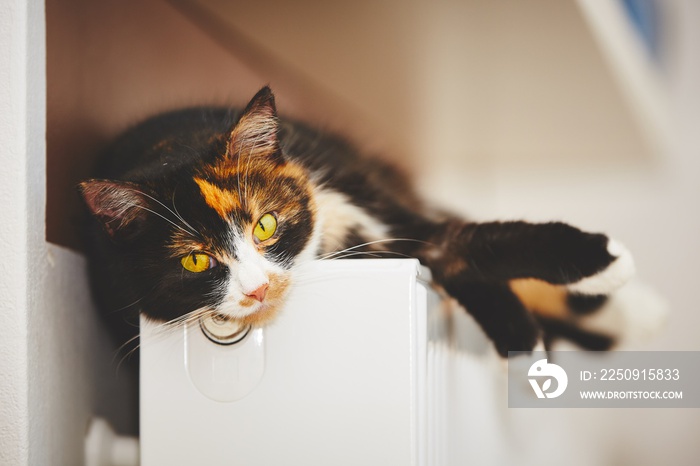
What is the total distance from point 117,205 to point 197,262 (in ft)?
0.42

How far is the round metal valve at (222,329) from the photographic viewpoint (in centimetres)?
76

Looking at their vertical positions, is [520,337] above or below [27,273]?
below

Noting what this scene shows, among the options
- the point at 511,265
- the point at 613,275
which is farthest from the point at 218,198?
the point at 613,275

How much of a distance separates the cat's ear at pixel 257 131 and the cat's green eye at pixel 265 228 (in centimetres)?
10

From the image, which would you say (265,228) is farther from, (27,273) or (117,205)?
(27,273)

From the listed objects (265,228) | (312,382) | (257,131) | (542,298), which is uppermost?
(257,131)

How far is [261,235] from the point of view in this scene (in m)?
0.79

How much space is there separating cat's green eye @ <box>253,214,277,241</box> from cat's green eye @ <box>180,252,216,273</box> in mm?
71

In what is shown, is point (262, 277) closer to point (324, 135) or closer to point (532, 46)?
point (324, 135)

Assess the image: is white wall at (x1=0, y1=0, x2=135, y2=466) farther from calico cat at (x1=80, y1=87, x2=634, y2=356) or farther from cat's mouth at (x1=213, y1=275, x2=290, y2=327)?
cat's mouth at (x1=213, y1=275, x2=290, y2=327)

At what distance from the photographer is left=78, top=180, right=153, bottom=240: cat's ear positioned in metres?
0.71

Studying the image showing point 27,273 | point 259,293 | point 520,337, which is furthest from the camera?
point 520,337

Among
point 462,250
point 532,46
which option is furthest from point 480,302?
point 532,46

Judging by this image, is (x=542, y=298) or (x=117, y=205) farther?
(x=542, y=298)
